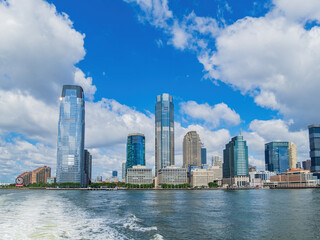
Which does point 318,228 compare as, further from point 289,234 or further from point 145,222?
point 145,222

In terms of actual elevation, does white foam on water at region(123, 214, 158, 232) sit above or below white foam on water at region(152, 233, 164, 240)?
below

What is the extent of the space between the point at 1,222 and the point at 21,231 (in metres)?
11.7

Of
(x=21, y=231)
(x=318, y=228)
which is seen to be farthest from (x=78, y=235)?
(x=318, y=228)

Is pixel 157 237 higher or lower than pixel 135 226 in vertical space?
higher

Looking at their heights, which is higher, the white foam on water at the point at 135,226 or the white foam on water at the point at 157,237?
the white foam on water at the point at 157,237

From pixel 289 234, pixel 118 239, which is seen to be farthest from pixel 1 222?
pixel 289 234

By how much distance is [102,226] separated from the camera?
5734 cm

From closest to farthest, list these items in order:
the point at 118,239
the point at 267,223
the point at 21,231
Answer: the point at 118,239 < the point at 21,231 < the point at 267,223

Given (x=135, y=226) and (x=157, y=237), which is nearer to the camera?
(x=157, y=237)

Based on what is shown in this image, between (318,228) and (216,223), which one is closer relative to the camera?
(318,228)

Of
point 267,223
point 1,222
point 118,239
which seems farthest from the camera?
Answer: point 267,223

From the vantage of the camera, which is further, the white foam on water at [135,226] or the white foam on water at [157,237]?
the white foam on water at [135,226]

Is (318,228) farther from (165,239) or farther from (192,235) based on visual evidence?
(165,239)

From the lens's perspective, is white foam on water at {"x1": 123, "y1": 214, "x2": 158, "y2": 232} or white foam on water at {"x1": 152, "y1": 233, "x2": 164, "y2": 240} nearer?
white foam on water at {"x1": 152, "y1": 233, "x2": 164, "y2": 240}
